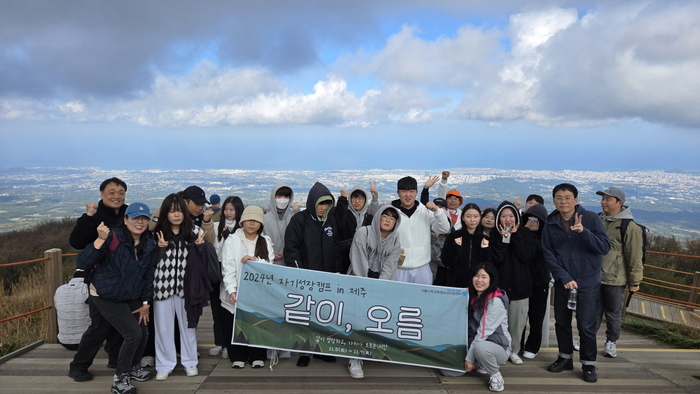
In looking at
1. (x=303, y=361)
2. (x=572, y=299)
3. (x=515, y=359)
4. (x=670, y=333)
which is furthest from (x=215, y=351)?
(x=670, y=333)

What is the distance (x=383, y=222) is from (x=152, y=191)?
38.5 metres

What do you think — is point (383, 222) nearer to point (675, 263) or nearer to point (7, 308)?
point (7, 308)

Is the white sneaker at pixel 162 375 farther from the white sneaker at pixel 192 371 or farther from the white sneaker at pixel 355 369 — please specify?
the white sneaker at pixel 355 369

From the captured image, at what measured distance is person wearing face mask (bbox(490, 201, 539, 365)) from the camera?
485 centimetres

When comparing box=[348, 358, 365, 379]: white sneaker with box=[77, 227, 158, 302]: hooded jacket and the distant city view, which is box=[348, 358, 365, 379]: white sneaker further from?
the distant city view

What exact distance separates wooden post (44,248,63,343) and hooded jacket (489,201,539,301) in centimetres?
547

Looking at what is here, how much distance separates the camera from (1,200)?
52.4m

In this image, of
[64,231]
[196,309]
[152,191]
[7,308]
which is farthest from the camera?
[152,191]

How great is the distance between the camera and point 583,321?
15.5 ft

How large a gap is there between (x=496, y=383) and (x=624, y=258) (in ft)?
7.67

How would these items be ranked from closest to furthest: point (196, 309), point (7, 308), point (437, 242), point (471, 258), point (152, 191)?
point (196, 309) → point (471, 258) → point (437, 242) → point (7, 308) → point (152, 191)

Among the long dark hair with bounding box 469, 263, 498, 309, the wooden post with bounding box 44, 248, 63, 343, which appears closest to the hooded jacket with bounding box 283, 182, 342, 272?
the long dark hair with bounding box 469, 263, 498, 309

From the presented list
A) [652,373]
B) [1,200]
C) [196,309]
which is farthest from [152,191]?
[652,373]

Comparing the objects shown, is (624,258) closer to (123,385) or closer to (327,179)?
(123,385)
